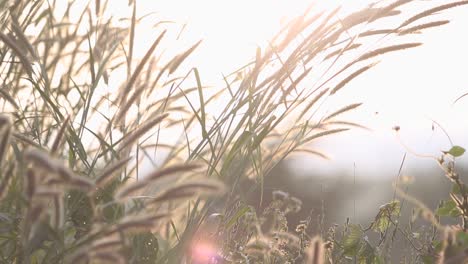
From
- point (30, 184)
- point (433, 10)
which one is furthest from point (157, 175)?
point (433, 10)

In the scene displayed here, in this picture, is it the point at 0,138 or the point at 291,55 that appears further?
the point at 291,55

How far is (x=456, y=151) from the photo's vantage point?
220 cm

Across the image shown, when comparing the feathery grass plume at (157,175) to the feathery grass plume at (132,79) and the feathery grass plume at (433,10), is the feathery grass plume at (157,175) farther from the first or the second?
the feathery grass plume at (433,10)

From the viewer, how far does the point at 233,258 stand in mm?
2451

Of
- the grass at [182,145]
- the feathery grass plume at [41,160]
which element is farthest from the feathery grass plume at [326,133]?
the feathery grass plume at [41,160]

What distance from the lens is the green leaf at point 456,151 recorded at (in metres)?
2.19

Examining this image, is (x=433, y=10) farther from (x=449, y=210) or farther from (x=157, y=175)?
(x=157, y=175)

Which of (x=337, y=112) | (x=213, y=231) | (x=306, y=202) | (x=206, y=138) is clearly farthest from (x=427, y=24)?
(x=306, y=202)

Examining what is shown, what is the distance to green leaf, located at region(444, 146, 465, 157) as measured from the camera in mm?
2188

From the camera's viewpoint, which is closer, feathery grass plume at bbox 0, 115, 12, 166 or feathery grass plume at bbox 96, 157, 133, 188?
feathery grass plume at bbox 0, 115, 12, 166

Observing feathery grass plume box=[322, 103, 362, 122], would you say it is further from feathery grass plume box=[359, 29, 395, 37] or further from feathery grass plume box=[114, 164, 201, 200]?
feathery grass plume box=[114, 164, 201, 200]

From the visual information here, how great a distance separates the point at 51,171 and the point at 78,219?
0.98 metres

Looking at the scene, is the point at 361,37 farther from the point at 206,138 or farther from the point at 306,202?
the point at 306,202

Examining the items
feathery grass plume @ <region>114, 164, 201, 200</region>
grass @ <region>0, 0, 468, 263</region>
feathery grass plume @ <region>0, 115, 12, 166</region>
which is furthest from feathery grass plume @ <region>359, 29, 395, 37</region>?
feathery grass plume @ <region>0, 115, 12, 166</region>
